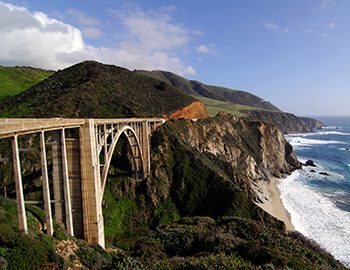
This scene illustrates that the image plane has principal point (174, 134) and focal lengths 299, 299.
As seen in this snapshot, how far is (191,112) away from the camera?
69625 mm

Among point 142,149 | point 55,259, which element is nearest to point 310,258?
point 55,259

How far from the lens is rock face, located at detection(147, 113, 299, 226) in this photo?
3903 centimetres

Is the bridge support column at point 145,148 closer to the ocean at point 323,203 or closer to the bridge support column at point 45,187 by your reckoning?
the ocean at point 323,203

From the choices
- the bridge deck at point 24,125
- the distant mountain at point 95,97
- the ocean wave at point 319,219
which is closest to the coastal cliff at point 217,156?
the ocean wave at point 319,219

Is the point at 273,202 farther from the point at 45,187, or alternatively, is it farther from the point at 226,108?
the point at 226,108

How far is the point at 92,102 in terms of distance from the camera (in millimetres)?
52812

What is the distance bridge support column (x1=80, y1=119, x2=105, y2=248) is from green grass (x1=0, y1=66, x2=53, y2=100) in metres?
56.0

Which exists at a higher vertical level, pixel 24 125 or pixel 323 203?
pixel 24 125

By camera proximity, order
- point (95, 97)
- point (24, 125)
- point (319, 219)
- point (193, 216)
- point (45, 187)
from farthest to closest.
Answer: point (95, 97)
point (319, 219)
point (193, 216)
point (45, 187)
point (24, 125)

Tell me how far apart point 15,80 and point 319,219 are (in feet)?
261

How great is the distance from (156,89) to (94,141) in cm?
5345

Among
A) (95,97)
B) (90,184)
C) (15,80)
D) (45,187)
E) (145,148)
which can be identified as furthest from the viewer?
(15,80)

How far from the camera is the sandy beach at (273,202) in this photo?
134ft

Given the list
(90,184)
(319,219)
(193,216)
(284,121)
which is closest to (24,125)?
(90,184)
